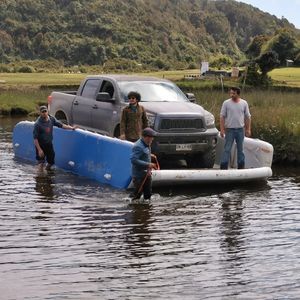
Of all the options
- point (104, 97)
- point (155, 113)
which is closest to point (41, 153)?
point (104, 97)

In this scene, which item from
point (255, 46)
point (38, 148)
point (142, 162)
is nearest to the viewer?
point (142, 162)

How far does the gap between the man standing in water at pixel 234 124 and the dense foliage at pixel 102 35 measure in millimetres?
85419

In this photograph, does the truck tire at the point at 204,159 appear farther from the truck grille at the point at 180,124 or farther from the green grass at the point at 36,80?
the green grass at the point at 36,80

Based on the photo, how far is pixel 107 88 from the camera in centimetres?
1608

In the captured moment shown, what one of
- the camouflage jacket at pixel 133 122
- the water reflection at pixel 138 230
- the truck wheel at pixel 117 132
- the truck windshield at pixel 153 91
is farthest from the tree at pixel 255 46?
the water reflection at pixel 138 230

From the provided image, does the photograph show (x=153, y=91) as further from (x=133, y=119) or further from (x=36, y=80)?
(x=36, y=80)

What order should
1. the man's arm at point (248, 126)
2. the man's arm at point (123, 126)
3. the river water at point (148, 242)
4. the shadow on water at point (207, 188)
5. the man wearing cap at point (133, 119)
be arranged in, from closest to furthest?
the river water at point (148, 242), the shadow on water at point (207, 188), the man wearing cap at point (133, 119), the man's arm at point (123, 126), the man's arm at point (248, 126)

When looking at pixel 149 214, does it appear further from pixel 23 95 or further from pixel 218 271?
pixel 23 95

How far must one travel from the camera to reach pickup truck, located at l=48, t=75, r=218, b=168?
46.1ft

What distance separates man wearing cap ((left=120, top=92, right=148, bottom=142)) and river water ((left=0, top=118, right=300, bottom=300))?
122cm

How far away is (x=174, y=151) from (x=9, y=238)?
202 inches

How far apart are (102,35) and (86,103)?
107 meters

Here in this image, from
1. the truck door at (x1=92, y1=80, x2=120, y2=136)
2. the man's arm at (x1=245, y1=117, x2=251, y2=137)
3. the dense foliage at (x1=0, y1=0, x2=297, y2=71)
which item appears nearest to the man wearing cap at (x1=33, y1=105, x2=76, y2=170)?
the truck door at (x1=92, y1=80, x2=120, y2=136)

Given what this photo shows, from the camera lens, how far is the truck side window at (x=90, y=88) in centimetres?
1639
